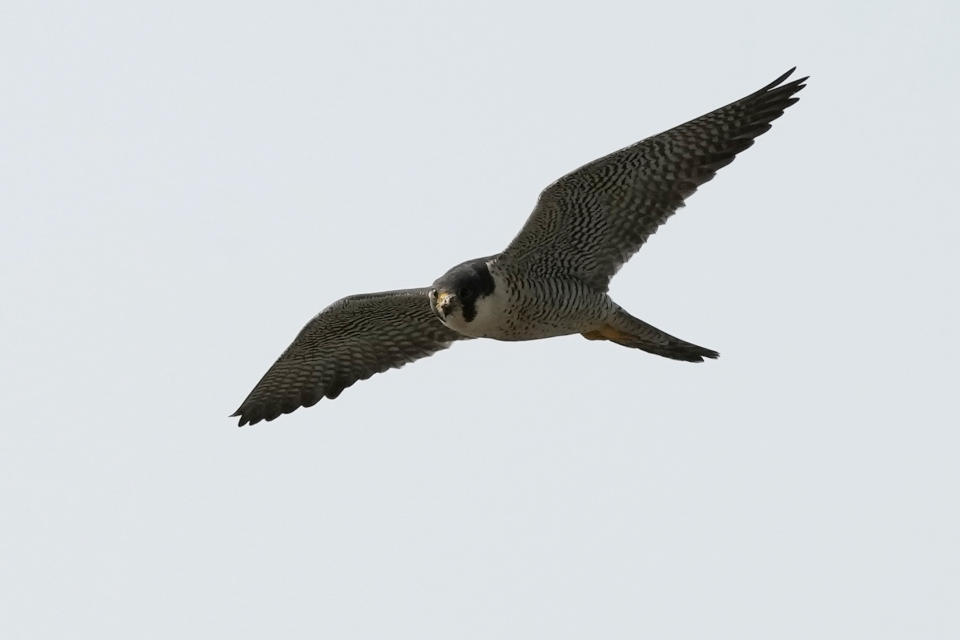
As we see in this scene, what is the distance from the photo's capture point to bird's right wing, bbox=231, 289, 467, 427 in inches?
575

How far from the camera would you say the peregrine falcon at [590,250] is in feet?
42.7

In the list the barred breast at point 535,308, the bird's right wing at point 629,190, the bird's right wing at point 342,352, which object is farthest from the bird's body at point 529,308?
the bird's right wing at point 342,352

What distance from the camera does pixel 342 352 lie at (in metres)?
15.0

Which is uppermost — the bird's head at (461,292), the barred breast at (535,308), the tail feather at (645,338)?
the bird's head at (461,292)

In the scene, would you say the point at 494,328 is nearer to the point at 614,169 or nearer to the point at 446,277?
the point at 446,277

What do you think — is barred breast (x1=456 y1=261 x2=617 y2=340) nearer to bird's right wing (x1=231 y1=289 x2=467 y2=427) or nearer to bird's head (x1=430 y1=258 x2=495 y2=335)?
bird's head (x1=430 y1=258 x2=495 y2=335)

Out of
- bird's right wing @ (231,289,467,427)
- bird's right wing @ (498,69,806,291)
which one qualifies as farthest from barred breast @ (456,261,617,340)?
bird's right wing @ (231,289,467,427)

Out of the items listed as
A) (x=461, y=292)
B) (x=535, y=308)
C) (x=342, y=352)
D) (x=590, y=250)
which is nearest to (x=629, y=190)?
(x=590, y=250)

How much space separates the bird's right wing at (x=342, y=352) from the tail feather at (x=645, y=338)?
1.59 m

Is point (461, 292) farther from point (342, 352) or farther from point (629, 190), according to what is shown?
point (342, 352)

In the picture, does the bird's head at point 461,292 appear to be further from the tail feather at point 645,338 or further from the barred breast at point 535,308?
the tail feather at point 645,338

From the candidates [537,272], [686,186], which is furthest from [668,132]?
[537,272]

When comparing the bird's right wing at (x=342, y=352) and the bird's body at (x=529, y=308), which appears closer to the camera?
the bird's body at (x=529, y=308)

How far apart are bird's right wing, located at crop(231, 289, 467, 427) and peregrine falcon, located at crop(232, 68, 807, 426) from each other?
0.37 ft
